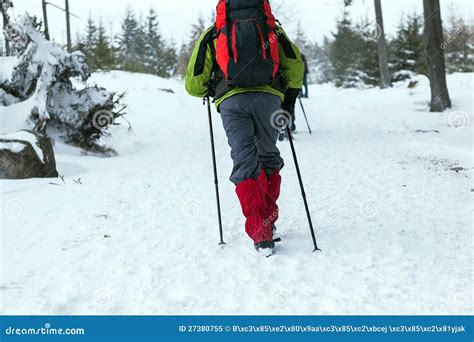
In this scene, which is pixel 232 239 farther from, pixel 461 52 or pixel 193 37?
pixel 193 37

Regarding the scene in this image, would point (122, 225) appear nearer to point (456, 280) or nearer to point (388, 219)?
point (388, 219)

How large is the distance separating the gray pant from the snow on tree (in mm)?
5329

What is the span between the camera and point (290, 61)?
11.9 ft

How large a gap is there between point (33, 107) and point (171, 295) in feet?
19.9

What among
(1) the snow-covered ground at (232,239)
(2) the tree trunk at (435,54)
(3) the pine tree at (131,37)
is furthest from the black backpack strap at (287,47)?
(3) the pine tree at (131,37)

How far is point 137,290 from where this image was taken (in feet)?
9.73

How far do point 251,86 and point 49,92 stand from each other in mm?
6000

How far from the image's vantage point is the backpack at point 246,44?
131 inches

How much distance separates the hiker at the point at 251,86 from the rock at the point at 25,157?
359 centimetres

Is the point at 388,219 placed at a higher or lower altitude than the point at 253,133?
lower

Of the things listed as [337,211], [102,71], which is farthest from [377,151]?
[102,71]

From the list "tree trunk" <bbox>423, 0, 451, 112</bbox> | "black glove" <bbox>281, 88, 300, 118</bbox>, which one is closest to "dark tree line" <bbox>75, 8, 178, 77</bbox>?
"tree trunk" <bbox>423, 0, 451, 112</bbox>

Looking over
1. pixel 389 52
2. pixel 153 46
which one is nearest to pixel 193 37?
pixel 153 46

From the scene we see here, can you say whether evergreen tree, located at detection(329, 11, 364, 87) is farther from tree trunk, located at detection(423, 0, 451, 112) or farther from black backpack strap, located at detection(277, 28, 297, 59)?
black backpack strap, located at detection(277, 28, 297, 59)
